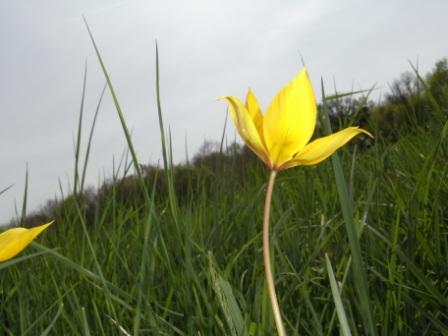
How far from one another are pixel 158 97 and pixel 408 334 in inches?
19.0

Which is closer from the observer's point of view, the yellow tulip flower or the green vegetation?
the yellow tulip flower

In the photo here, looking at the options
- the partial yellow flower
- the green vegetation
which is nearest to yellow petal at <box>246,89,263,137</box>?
the partial yellow flower

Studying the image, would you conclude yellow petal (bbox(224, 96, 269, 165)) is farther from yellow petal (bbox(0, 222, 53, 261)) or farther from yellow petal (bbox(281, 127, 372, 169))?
yellow petal (bbox(0, 222, 53, 261))

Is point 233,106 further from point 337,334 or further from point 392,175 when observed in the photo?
point 392,175

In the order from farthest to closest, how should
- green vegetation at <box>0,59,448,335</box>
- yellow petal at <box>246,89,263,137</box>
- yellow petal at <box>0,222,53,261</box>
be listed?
green vegetation at <box>0,59,448,335</box> → yellow petal at <box>246,89,263,137</box> → yellow petal at <box>0,222,53,261</box>

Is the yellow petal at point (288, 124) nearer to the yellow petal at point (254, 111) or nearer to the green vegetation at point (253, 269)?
the yellow petal at point (254, 111)

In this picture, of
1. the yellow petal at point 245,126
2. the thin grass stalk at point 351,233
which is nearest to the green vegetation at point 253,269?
the thin grass stalk at point 351,233

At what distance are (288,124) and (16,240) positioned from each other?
204mm

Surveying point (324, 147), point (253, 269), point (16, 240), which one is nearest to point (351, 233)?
point (324, 147)

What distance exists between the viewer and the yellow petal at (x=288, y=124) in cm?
44

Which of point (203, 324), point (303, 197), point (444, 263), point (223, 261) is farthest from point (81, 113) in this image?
point (303, 197)

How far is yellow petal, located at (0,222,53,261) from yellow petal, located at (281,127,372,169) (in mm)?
193

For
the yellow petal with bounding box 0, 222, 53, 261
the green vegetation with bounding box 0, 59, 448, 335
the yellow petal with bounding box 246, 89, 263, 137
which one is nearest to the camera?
the yellow petal with bounding box 0, 222, 53, 261

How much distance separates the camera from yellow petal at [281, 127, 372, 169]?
1.38 ft
